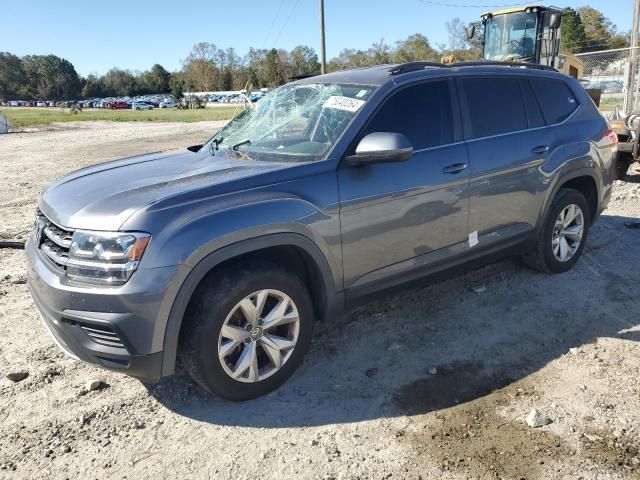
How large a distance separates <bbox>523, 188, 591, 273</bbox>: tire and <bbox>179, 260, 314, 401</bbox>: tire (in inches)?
99.3

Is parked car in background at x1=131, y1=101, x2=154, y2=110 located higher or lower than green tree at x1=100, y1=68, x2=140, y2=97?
lower

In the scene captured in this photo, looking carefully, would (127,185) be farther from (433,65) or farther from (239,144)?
(433,65)

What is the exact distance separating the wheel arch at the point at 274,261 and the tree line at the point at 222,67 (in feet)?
167

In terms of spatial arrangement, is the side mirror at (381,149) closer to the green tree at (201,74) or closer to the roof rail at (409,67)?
the roof rail at (409,67)

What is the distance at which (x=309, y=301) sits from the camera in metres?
3.28

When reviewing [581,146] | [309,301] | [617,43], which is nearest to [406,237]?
[309,301]

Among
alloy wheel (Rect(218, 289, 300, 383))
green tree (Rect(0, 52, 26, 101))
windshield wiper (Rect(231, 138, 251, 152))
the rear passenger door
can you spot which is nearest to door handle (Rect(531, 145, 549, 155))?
the rear passenger door

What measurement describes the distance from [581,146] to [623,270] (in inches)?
50.6

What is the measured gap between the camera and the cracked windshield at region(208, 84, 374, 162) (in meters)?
3.50

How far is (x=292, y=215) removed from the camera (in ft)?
10.0

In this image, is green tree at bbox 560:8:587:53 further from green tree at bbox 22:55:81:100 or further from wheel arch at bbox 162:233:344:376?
green tree at bbox 22:55:81:100

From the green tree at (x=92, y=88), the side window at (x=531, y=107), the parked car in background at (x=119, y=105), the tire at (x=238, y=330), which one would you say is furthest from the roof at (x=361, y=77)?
the green tree at (x=92, y=88)

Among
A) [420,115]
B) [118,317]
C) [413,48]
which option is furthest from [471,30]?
[413,48]

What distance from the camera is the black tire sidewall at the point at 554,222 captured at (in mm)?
4719
